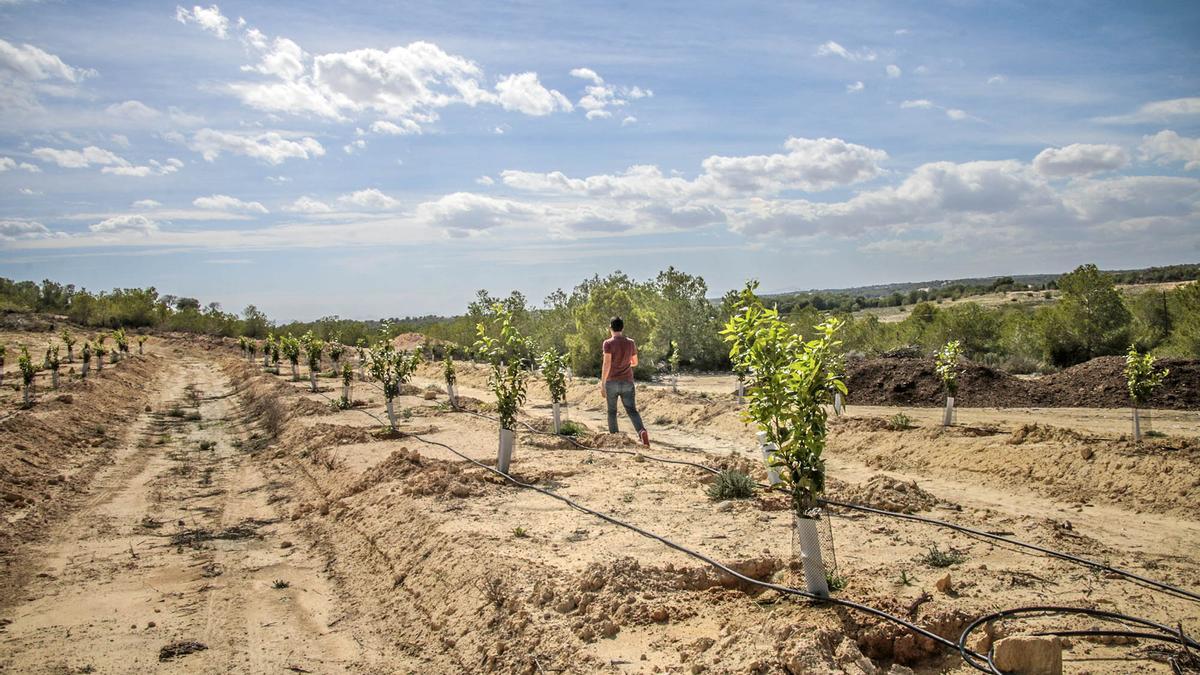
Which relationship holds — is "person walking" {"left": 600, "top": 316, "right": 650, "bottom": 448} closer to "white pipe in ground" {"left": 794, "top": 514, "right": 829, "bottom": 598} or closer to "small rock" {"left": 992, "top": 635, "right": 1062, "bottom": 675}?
"white pipe in ground" {"left": 794, "top": 514, "right": 829, "bottom": 598}

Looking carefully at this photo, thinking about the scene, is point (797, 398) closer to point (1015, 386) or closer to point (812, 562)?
point (812, 562)

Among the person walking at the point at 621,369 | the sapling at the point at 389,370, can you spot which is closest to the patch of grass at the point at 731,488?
the person walking at the point at 621,369

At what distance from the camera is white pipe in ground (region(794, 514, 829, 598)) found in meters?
4.72

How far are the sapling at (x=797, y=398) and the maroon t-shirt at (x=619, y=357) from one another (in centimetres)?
654

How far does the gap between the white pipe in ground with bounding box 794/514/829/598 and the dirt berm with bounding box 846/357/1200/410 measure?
49.6 ft

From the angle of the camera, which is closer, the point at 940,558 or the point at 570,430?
the point at 940,558

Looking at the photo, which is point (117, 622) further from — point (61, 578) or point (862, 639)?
point (862, 639)

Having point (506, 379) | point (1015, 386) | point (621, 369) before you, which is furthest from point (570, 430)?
point (1015, 386)

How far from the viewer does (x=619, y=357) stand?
459 inches

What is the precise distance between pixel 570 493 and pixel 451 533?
1.98 m

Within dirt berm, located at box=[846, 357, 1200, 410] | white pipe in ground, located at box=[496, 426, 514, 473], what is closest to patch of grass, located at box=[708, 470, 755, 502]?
white pipe in ground, located at box=[496, 426, 514, 473]

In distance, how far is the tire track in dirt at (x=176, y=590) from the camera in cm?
534

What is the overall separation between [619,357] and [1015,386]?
12332 mm

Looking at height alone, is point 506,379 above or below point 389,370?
above
